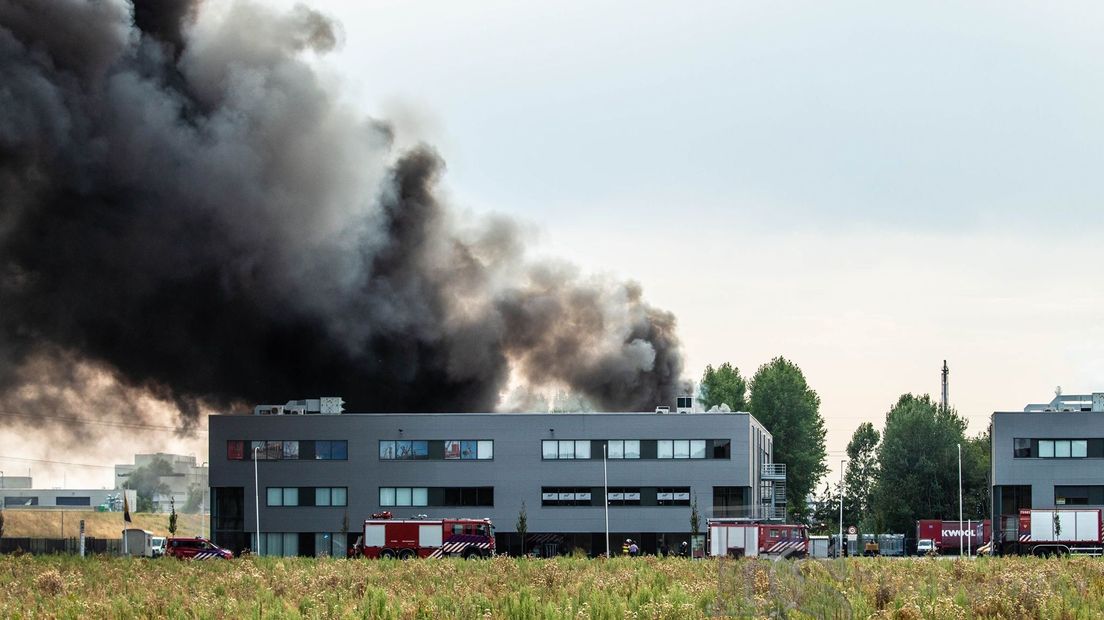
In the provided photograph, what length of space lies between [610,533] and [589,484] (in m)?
3.50

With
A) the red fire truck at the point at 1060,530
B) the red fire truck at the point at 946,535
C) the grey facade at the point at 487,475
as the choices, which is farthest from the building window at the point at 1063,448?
the grey facade at the point at 487,475

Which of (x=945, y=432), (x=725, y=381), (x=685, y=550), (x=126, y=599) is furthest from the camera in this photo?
(x=725, y=381)

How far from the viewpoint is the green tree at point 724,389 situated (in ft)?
536

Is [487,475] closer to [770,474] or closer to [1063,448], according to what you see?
[770,474]

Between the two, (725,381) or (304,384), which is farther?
(725,381)

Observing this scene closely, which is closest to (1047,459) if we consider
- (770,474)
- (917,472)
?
(770,474)

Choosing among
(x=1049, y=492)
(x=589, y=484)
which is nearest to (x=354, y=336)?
(x=589, y=484)

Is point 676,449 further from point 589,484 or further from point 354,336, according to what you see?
point 354,336

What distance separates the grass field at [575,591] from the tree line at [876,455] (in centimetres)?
9419

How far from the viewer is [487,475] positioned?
348ft

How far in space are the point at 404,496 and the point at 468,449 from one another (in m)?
5.04

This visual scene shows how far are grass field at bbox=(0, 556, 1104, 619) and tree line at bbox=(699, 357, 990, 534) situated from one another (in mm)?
94188

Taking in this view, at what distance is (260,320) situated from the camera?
124750 millimetres

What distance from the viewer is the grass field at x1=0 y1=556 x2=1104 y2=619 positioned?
35.8 metres
